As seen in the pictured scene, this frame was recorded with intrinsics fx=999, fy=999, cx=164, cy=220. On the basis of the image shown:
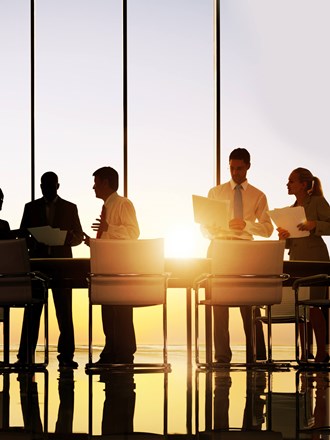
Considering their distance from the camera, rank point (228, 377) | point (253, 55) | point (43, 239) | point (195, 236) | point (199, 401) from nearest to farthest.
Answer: point (199, 401) < point (228, 377) < point (43, 239) < point (195, 236) < point (253, 55)

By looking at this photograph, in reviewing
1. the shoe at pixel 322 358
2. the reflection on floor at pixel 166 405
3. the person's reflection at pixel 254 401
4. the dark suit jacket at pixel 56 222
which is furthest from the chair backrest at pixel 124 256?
the shoe at pixel 322 358

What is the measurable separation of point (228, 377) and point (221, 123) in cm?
420

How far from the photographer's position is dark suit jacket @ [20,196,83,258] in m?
7.79

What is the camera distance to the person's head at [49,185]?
7633 millimetres

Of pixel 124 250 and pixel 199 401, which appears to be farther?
pixel 124 250

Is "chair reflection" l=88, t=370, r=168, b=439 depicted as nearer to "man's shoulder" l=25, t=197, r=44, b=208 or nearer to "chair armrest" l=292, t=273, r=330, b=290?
"chair armrest" l=292, t=273, r=330, b=290

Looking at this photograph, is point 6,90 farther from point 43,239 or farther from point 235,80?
point 43,239

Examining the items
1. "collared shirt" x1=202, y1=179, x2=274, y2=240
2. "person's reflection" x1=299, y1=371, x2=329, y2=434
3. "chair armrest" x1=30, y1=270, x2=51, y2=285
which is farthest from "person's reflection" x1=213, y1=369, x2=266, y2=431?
"chair armrest" x1=30, y1=270, x2=51, y2=285

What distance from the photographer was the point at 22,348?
7734 mm

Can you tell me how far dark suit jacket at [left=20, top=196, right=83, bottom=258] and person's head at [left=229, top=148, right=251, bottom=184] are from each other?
128 centimetres

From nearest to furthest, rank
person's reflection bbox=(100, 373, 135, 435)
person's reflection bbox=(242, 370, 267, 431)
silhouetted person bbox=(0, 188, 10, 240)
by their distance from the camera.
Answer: person's reflection bbox=(100, 373, 135, 435) → person's reflection bbox=(242, 370, 267, 431) → silhouetted person bbox=(0, 188, 10, 240)

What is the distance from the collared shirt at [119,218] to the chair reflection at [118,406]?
1.15 m

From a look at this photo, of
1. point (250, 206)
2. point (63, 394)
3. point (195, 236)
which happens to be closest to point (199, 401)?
point (63, 394)

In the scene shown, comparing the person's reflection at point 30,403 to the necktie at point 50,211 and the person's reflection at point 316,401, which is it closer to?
the person's reflection at point 316,401
